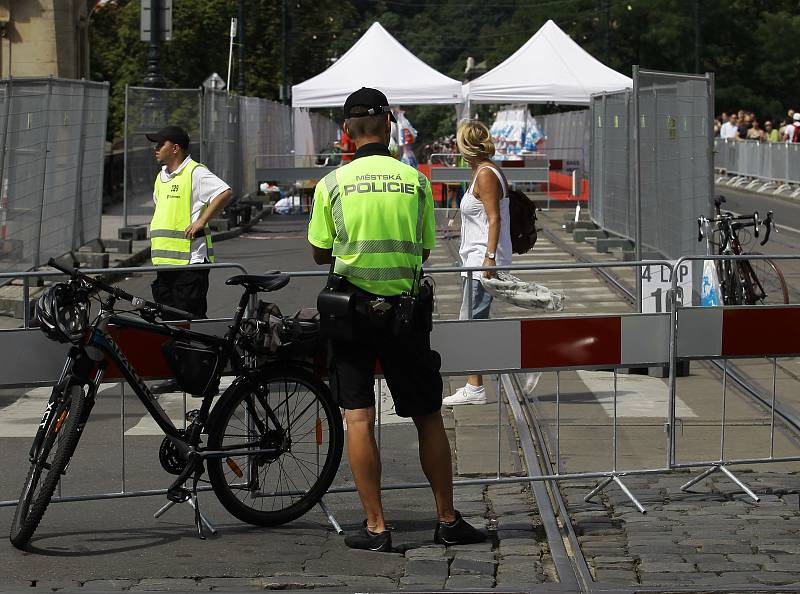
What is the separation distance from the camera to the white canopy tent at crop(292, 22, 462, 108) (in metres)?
29.7

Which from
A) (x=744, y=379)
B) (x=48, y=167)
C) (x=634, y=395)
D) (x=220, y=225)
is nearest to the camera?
(x=634, y=395)

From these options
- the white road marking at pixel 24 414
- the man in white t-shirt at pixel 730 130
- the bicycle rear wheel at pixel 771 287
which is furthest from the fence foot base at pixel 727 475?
the man in white t-shirt at pixel 730 130

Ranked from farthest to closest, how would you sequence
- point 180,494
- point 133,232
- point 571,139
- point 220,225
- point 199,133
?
point 571,139
point 220,225
point 199,133
point 133,232
point 180,494

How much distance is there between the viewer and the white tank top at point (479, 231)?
9711 mm

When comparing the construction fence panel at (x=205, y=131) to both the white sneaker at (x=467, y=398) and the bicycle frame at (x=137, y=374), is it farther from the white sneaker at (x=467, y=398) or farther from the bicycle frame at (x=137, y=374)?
the bicycle frame at (x=137, y=374)

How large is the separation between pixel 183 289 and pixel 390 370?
3.38 m

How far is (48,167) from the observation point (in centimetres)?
1517

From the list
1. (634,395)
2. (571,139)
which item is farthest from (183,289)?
(571,139)

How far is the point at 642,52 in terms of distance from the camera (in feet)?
278

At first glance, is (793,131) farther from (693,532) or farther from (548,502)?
(693,532)

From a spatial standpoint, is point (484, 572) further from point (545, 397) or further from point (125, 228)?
point (125, 228)

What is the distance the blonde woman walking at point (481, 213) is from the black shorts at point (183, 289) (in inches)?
64.3

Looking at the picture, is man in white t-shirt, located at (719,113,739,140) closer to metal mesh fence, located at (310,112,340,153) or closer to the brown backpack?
metal mesh fence, located at (310,112,340,153)

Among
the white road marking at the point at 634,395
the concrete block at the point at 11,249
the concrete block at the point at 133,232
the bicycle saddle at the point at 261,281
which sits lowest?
the white road marking at the point at 634,395
